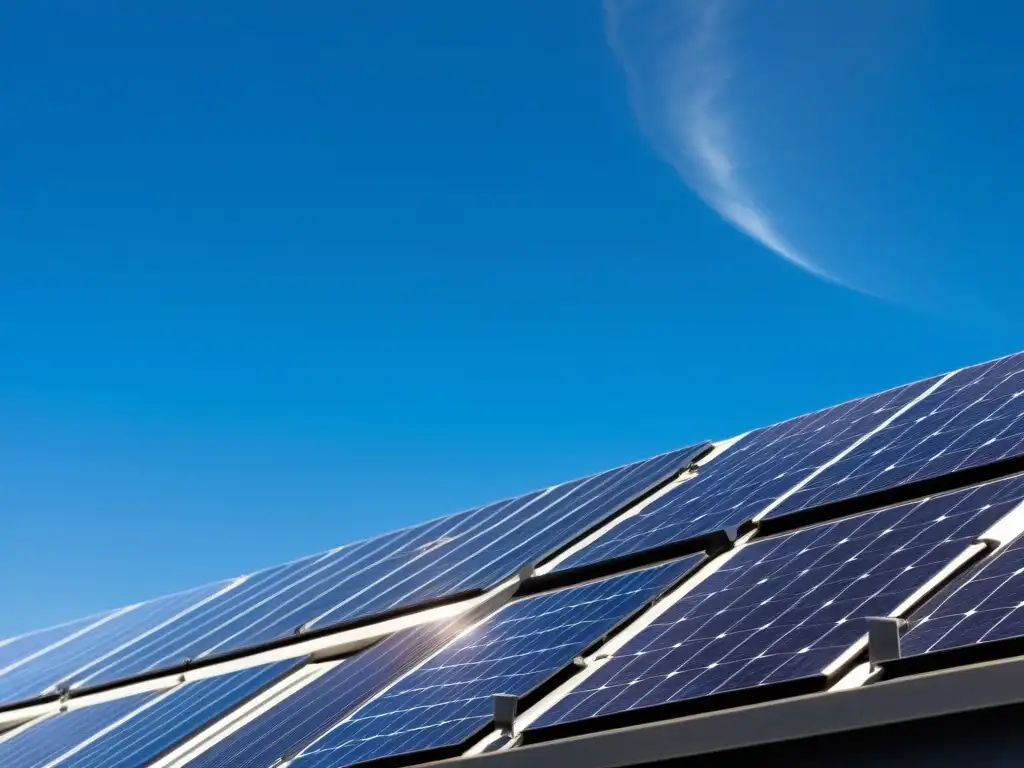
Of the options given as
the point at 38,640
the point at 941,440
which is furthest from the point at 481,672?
the point at 38,640

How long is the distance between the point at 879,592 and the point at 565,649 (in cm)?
361

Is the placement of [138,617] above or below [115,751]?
above

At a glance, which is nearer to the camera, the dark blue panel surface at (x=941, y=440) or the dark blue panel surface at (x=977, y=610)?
the dark blue panel surface at (x=977, y=610)

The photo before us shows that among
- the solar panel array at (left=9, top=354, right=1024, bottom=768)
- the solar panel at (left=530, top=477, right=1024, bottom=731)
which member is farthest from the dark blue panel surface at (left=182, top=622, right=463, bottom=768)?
the solar panel at (left=530, top=477, right=1024, bottom=731)

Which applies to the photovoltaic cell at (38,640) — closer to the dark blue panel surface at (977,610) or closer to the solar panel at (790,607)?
the solar panel at (790,607)

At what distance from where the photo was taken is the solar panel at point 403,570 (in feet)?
61.4

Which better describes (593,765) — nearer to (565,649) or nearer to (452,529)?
(565,649)

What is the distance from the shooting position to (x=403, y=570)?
21.7 metres

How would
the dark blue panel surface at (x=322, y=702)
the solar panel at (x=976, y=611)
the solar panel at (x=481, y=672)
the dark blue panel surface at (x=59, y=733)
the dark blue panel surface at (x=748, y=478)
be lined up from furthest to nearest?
the dark blue panel surface at (x=59, y=733) → the dark blue panel surface at (x=748, y=478) → the dark blue panel surface at (x=322, y=702) → the solar panel at (x=481, y=672) → the solar panel at (x=976, y=611)

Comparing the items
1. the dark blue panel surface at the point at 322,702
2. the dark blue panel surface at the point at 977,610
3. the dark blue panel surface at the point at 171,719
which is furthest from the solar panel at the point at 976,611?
the dark blue panel surface at the point at 171,719

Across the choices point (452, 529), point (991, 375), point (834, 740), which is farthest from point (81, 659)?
point (834, 740)

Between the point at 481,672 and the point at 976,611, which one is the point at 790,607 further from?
the point at 481,672

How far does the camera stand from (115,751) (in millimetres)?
16875

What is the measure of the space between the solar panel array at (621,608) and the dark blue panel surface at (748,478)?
6 centimetres
